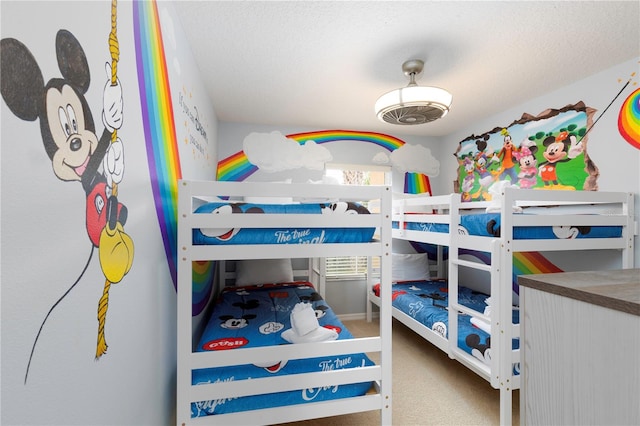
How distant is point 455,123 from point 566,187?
138 cm

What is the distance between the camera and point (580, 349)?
0.50m

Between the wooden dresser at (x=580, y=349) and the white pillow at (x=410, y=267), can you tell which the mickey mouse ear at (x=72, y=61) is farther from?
the white pillow at (x=410, y=267)

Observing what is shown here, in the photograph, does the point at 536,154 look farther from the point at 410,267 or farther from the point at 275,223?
the point at 275,223

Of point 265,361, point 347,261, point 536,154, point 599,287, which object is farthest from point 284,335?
point 536,154

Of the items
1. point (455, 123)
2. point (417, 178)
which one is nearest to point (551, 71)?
point (455, 123)

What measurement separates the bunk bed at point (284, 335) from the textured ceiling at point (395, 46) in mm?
969

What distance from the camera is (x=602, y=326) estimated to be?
0.48m

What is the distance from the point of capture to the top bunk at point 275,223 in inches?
53.5

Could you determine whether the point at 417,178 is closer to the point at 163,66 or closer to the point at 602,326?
the point at 163,66

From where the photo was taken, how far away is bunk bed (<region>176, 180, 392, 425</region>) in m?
1.37

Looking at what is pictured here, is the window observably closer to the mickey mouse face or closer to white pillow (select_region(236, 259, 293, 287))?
white pillow (select_region(236, 259, 293, 287))

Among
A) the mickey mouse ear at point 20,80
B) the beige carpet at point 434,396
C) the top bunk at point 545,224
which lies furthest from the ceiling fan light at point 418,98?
the beige carpet at point 434,396

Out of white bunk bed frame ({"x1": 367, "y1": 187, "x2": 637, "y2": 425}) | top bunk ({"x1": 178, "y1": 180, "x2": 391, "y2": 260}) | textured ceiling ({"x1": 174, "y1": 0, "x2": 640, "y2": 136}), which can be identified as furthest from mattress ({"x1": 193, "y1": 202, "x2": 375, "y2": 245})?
textured ceiling ({"x1": 174, "y1": 0, "x2": 640, "y2": 136})

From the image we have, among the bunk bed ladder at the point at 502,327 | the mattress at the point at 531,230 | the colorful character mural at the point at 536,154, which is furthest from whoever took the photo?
the colorful character mural at the point at 536,154
